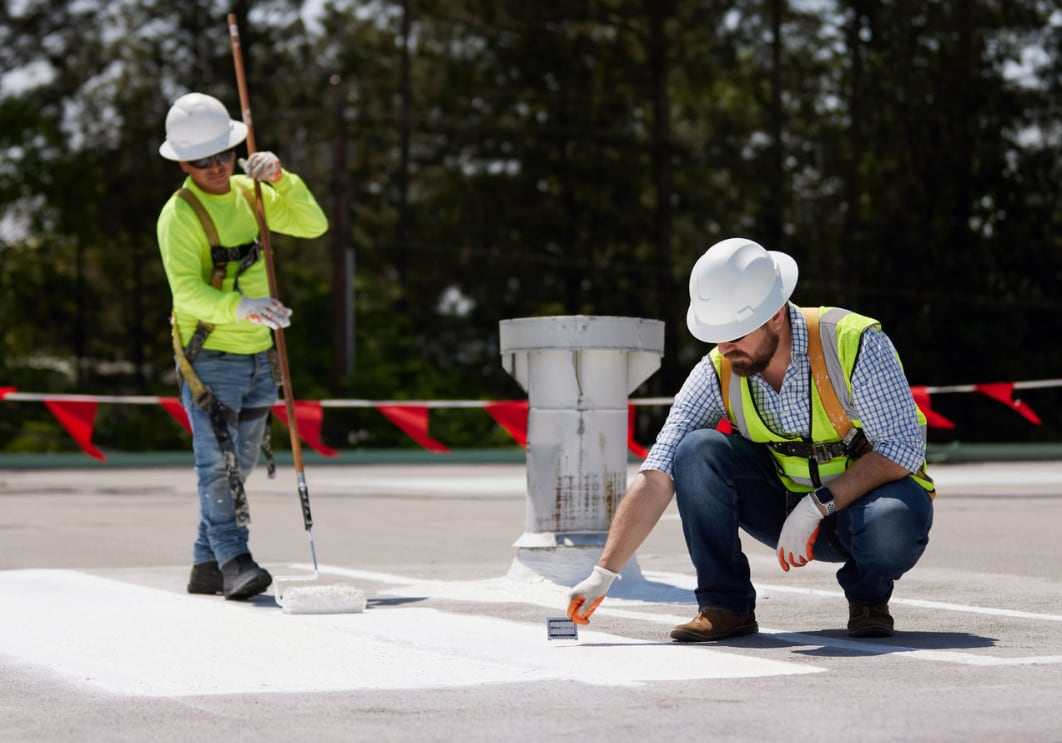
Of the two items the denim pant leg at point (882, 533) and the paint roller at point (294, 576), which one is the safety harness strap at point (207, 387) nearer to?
the paint roller at point (294, 576)

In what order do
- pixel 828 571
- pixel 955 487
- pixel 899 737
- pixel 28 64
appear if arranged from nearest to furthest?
pixel 899 737 → pixel 828 571 → pixel 955 487 → pixel 28 64

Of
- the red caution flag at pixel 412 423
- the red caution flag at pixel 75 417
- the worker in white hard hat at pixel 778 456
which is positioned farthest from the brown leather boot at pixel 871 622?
the red caution flag at pixel 75 417

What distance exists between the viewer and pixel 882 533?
6184 millimetres

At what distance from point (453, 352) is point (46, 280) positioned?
396 inches

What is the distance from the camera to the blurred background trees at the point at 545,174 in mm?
40562

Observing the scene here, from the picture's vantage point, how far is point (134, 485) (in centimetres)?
2222

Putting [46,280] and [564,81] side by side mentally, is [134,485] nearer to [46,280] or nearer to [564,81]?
[46,280]

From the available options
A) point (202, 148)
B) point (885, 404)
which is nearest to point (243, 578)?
point (202, 148)

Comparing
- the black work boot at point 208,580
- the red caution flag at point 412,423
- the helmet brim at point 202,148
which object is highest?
the helmet brim at point 202,148

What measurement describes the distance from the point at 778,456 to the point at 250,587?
2605 millimetres

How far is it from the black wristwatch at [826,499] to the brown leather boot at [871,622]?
46 centimetres

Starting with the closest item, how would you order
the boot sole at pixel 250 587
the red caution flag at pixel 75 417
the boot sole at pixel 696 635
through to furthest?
the boot sole at pixel 696 635, the boot sole at pixel 250 587, the red caution flag at pixel 75 417

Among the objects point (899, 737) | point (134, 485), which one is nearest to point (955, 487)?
point (134, 485)

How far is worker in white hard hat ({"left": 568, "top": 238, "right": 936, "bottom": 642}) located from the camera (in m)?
6.12
